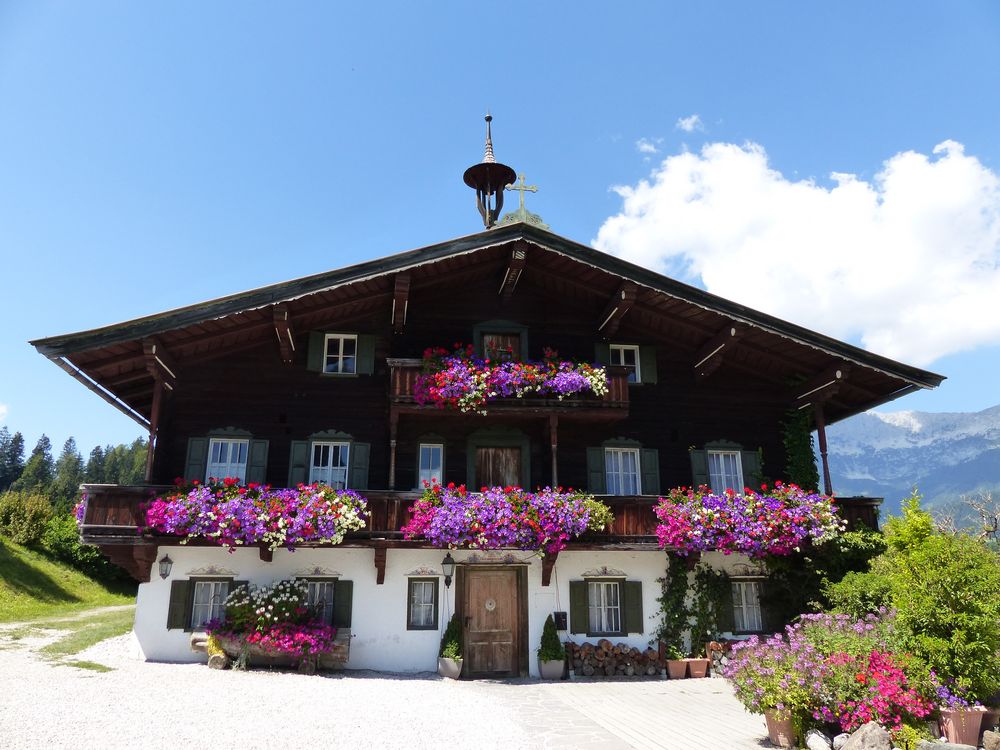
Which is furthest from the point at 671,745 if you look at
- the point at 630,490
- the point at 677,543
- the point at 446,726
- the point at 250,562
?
the point at 250,562

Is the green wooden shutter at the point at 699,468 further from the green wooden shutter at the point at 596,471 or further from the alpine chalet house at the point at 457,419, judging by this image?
the green wooden shutter at the point at 596,471

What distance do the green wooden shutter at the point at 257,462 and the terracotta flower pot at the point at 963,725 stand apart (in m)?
14.1

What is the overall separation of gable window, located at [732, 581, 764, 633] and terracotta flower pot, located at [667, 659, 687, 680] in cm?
200

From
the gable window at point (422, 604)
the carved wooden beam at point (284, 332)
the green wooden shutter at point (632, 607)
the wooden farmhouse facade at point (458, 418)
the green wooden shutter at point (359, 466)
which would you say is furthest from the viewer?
the green wooden shutter at point (359, 466)

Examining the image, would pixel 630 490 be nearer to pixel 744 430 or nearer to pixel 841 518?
pixel 744 430

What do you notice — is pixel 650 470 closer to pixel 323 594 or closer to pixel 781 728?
pixel 323 594

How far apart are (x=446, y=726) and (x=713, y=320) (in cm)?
1224

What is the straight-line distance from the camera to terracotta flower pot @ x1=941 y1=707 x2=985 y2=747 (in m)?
9.06

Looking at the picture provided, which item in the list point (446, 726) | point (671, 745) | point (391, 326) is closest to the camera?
point (671, 745)

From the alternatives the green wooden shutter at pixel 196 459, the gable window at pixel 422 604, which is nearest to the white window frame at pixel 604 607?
the gable window at pixel 422 604

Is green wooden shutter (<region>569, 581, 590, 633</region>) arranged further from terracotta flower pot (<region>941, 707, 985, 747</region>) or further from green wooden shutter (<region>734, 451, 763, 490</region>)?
terracotta flower pot (<region>941, 707, 985, 747</region>)

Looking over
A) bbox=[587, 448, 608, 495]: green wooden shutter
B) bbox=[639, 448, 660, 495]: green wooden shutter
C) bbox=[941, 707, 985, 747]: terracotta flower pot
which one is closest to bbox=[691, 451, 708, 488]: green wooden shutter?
bbox=[639, 448, 660, 495]: green wooden shutter

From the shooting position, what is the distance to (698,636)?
55.0 ft

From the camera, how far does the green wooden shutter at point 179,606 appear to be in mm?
15555
